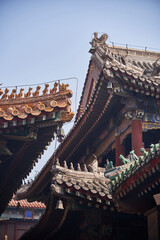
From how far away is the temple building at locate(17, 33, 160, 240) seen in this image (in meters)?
10.6

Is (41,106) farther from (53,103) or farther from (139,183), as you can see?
(139,183)

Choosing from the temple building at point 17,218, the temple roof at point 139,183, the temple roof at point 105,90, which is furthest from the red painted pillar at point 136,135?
the temple building at point 17,218

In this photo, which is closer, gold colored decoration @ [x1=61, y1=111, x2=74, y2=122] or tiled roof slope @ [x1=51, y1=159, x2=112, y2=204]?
gold colored decoration @ [x1=61, y1=111, x2=74, y2=122]

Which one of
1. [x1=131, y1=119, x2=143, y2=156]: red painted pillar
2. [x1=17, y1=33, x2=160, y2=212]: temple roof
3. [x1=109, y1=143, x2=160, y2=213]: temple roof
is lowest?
[x1=109, y1=143, x2=160, y2=213]: temple roof

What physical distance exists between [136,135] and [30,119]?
6.49 m

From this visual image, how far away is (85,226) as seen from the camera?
1346 centimetres

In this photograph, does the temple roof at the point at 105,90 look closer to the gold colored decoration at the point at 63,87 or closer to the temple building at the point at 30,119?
the temple building at the point at 30,119

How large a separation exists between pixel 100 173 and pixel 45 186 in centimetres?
760

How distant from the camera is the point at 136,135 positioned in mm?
15906

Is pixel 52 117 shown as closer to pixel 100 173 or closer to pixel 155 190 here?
pixel 155 190

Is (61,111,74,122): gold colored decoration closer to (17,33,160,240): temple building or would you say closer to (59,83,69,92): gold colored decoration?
(59,83,69,92): gold colored decoration

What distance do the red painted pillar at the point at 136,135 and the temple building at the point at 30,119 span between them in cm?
501

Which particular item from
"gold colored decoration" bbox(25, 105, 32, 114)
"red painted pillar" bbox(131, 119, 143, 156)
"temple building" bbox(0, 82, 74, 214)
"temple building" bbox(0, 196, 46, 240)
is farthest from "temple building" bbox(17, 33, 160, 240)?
"temple building" bbox(0, 196, 46, 240)

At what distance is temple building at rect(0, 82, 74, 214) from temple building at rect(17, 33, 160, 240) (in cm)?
156
